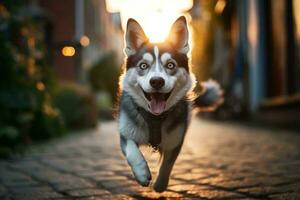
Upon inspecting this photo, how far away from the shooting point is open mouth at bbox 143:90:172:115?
12.7 feet

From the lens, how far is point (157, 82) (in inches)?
146

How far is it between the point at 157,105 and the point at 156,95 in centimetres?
8

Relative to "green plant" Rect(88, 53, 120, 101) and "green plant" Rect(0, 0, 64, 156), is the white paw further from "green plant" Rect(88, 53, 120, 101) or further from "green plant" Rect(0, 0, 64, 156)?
"green plant" Rect(88, 53, 120, 101)

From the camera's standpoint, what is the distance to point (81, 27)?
26641 millimetres

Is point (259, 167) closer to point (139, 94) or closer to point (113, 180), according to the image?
point (113, 180)

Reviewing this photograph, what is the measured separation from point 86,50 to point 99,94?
2.51 m

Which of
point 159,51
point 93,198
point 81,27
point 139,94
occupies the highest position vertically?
point 81,27

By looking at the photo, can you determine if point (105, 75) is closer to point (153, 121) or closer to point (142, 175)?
point (153, 121)

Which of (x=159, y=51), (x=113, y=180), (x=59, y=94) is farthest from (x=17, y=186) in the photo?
(x=59, y=94)

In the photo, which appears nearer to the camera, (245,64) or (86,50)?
(245,64)

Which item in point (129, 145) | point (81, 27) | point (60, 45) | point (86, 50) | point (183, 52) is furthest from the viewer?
point (86, 50)

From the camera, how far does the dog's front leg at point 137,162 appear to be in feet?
11.6

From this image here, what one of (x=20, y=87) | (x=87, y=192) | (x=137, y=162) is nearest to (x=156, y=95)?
(x=137, y=162)

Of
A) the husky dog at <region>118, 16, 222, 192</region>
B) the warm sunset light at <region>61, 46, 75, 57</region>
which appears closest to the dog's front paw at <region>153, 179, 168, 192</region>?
the husky dog at <region>118, 16, 222, 192</region>
